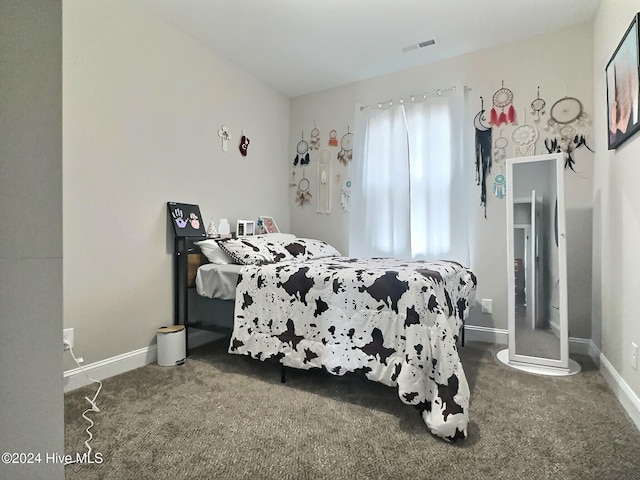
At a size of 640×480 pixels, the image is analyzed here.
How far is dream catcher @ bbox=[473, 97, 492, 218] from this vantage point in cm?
288

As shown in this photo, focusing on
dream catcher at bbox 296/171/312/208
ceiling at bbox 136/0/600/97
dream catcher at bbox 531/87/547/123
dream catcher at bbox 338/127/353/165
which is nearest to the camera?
ceiling at bbox 136/0/600/97

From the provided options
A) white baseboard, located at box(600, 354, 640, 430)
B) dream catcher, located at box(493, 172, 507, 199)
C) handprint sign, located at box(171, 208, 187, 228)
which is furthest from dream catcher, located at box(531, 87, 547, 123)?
handprint sign, located at box(171, 208, 187, 228)

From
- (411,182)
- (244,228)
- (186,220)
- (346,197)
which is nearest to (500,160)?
(411,182)

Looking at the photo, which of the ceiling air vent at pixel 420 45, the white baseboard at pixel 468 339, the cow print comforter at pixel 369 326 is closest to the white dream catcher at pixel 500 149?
the ceiling air vent at pixel 420 45

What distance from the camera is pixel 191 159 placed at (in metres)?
2.69

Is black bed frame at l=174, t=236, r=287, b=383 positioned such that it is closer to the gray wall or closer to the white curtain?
the white curtain

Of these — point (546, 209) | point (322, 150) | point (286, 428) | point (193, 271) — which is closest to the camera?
point (286, 428)

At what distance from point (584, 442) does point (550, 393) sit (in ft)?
1.65

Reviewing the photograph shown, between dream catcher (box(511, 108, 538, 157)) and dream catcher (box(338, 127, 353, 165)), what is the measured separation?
1.49m

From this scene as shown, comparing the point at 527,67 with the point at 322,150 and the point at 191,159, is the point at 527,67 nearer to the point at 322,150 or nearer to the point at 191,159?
the point at 322,150

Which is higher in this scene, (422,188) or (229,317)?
(422,188)

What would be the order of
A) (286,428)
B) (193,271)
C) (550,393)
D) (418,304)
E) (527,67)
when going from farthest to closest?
(527,67), (193,271), (550,393), (418,304), (286,428)

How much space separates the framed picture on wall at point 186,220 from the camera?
97.7 inches

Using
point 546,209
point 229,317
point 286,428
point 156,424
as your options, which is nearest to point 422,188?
point 546,209
